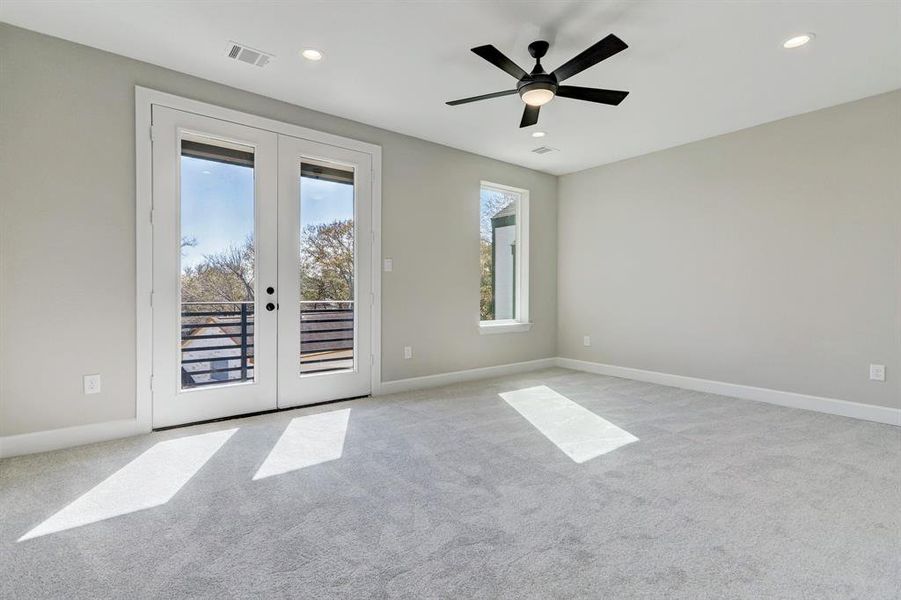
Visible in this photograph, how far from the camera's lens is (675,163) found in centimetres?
486

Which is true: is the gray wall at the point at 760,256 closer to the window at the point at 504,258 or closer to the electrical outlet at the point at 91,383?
the window at the point at 504,258

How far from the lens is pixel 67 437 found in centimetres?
288

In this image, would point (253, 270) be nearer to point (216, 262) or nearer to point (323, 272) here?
point (216, 262)

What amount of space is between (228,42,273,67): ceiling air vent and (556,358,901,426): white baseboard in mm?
4831

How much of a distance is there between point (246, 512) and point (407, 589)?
0.97 meters

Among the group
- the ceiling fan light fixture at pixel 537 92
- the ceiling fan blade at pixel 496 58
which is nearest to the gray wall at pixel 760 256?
the ceiling fan light fixture at pixel 537 92

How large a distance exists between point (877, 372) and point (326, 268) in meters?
4.77

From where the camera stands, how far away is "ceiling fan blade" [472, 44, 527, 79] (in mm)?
2434

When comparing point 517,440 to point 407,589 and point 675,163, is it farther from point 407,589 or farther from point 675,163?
point 675,163

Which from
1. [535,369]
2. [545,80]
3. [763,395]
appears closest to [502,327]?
[535,369]

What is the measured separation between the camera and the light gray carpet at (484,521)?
156 cm

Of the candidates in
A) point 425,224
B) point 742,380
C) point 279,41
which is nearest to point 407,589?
point 279,41

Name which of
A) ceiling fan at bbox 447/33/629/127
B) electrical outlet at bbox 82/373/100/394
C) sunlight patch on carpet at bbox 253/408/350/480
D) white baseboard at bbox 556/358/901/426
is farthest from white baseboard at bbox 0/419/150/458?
white baseboard at bbox 556/358/901/426

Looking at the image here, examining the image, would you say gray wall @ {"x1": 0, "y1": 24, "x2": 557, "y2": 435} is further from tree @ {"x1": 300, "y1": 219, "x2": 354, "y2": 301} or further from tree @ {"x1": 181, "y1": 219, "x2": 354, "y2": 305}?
tree @ {"x1": 300, "y1": 219, "x2": 354, "y2": 301}
